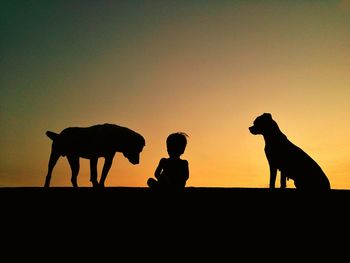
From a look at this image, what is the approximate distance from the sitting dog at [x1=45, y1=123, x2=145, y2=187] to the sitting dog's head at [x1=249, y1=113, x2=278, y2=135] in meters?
2.59

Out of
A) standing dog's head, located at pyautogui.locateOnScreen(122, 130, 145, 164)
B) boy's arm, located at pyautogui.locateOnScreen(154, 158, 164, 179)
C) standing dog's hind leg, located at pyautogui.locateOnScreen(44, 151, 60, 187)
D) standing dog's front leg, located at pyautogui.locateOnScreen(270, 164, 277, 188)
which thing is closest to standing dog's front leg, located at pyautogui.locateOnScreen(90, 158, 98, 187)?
standing dog's head, located at pyautogui.locateOnScreen(122, 130, 145, 164)

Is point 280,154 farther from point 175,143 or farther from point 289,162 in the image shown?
point 175,143

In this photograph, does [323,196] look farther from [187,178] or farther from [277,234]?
[187,178]

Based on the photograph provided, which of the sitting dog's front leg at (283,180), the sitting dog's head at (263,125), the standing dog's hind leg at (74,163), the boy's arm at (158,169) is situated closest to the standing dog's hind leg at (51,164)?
the standing dog's hind leg at (74,163)

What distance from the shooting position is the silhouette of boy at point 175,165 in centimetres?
507

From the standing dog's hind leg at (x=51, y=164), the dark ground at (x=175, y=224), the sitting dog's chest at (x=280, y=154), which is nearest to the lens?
the dark ground at (x=175, y=224)

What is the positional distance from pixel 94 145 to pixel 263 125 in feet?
12.4

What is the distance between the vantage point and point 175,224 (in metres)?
3.06

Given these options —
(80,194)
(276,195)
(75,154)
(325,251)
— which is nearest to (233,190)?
(276,195)

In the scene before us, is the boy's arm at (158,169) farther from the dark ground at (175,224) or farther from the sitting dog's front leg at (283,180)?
the sitting dog's front leg at (283,180)

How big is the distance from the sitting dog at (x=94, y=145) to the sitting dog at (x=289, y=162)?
278 centimetres

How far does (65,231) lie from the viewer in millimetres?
2912

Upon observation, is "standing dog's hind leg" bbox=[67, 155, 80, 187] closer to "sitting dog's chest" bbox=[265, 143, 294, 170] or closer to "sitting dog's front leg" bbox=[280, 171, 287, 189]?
"sitting dog's chest" bbox=[265, 143, 294, 170]

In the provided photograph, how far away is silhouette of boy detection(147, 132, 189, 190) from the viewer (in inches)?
199
